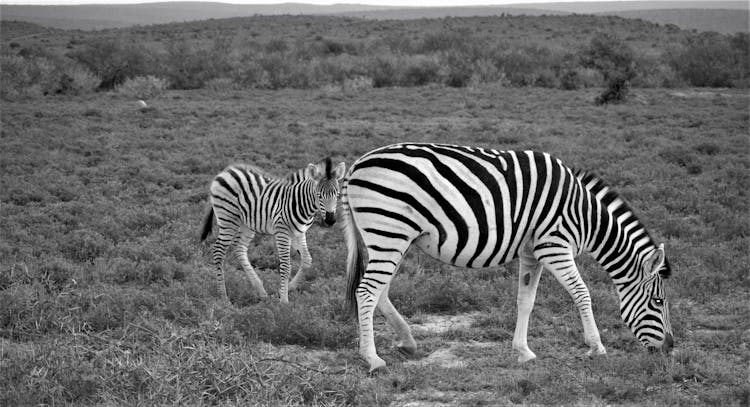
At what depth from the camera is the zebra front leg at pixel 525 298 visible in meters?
6.66

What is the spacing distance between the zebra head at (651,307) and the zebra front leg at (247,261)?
4.05m

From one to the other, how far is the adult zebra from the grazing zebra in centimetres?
196

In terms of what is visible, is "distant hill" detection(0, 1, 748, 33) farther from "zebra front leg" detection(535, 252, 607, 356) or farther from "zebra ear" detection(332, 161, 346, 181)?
"zebra front leg" detection(535, 252, 607, 356)

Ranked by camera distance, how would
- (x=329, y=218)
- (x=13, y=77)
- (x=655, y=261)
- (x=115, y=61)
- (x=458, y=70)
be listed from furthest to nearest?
(x=115, y=61) < (x=458, y=70) < (x=13, y=77) < (x=329, y=218) < (x=655, y=261)

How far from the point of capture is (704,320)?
302 inches

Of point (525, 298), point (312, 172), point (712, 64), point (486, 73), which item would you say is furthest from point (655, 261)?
point (712, 64)

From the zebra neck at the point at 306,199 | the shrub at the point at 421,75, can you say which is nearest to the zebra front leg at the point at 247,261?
the zebra neck at the point at 306,199

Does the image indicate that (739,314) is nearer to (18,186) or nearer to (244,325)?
(244,325)

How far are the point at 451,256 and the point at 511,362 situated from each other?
42.5 inches

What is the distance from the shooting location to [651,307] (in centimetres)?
644

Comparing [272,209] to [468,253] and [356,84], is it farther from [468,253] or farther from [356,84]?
[356,84]

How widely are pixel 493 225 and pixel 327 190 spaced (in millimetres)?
2677

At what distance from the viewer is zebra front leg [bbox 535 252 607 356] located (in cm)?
642

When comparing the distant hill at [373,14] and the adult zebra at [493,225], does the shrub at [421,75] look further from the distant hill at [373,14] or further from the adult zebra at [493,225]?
the distant hill at [373,14]
